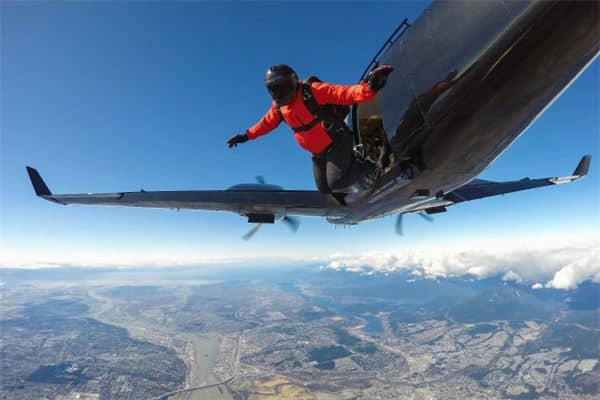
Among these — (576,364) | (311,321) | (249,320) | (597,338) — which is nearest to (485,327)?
(597,338)

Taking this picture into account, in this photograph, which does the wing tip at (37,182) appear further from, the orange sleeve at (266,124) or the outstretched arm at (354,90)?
the outstretched arm at (354,90)

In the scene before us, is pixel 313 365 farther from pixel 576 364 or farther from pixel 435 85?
pixel 435 85

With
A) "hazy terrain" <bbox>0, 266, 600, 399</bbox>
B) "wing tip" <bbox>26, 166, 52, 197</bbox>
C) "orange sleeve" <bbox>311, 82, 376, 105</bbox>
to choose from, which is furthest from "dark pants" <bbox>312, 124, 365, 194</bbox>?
"hazy terrain" <bbox>0, 266, 600, 399</bbox>

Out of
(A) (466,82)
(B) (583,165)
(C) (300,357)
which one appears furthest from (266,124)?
(C) (300,357)

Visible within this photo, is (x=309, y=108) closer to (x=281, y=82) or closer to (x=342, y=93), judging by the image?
(x=281, y=82)

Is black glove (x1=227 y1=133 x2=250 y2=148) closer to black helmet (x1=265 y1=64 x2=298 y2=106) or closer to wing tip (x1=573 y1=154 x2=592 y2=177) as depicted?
black helmet (x1=265 y1=64 x2=298 y2=106)

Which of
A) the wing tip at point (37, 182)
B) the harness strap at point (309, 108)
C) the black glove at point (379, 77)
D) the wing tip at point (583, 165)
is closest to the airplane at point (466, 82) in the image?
the black glove at point (379, 77)
